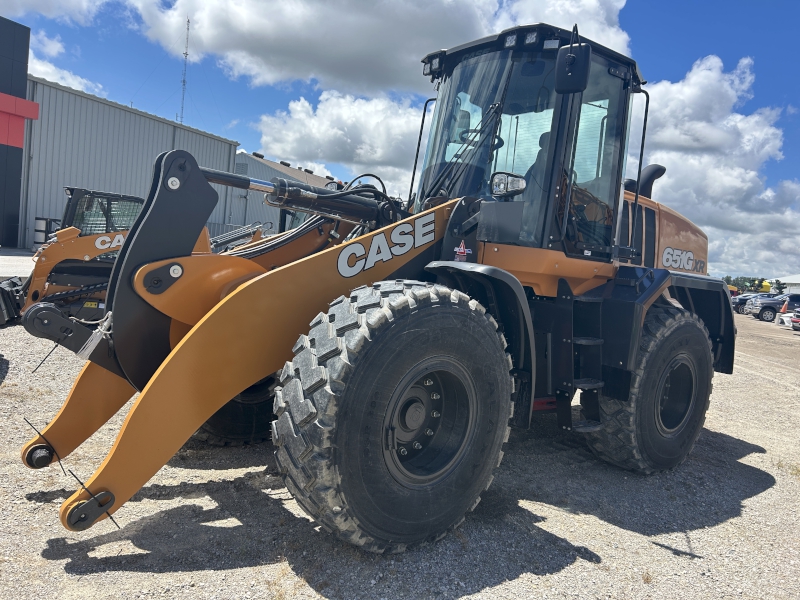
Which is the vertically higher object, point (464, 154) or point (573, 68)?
point (573, 68)

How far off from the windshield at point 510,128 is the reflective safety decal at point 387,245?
64 centimetres

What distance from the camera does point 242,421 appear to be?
4465mm

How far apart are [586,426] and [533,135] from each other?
215 cm

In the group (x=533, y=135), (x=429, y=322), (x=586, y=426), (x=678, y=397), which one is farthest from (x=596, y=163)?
(x=429, y=322)

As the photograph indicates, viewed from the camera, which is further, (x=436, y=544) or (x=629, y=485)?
(x=629, y=485)

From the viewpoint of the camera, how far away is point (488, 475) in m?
3.42

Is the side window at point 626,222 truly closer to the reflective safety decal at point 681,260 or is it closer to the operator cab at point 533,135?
the reflective safety decal at point 681,260

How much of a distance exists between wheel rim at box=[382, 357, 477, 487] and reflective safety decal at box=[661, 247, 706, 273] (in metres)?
4.85

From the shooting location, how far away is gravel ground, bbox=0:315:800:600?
8.93 feet

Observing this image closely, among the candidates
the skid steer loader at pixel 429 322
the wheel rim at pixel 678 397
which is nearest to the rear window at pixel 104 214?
the skid steer loader at pixel 429 322

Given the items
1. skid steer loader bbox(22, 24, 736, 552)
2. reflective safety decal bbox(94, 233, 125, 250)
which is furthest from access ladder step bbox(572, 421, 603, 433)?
reflective safety decal bbox(94, 233, 125, 250)

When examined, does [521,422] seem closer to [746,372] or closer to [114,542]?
[114,542]

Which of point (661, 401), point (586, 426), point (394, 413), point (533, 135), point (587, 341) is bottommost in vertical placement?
point (586, 426)

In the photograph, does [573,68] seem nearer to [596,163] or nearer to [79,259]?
[596,163]
